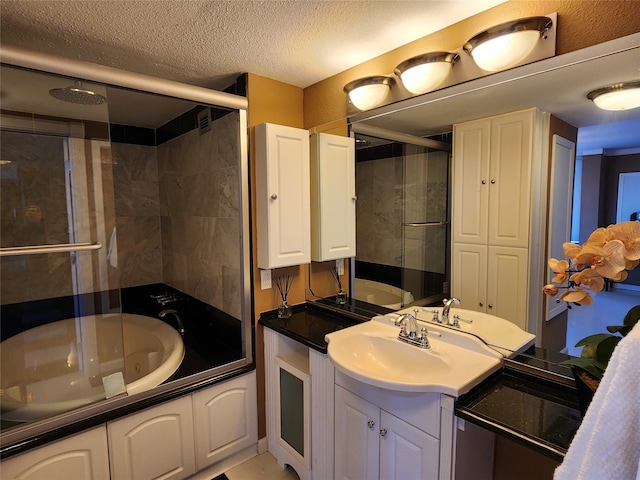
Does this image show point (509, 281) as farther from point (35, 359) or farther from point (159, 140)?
point (159, 140)

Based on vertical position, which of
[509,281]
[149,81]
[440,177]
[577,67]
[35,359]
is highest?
[149,81]

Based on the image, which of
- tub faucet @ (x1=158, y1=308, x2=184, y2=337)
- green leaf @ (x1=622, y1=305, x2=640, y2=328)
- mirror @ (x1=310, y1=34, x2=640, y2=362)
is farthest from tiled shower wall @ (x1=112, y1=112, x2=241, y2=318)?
green leaf @ (x1=622, y1=305, x2=640, y2=328)

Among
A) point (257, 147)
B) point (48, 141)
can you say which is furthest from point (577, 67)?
point (48, 141)

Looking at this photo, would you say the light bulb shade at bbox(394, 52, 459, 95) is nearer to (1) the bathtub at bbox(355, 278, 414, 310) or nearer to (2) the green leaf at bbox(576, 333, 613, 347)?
(1) the bathtub at bbox(355, 278, 414, 310)

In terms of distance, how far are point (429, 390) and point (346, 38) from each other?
1.55 m

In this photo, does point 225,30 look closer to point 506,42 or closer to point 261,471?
point 506,42

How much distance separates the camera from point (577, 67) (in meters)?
1.28

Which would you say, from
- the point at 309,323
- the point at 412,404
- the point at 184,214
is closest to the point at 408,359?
the point at 412,404

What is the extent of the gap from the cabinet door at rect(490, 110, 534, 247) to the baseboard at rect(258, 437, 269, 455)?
1.82m

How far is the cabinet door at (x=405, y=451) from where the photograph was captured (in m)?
1.30

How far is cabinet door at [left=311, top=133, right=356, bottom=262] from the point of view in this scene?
7.36 ft

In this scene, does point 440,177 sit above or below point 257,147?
below

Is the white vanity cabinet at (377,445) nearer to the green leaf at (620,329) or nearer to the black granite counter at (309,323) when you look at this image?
the black granite counter at (309,323)

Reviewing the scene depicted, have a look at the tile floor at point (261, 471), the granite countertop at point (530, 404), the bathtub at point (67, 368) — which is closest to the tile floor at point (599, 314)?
the granite countertop at point (530, 404)
